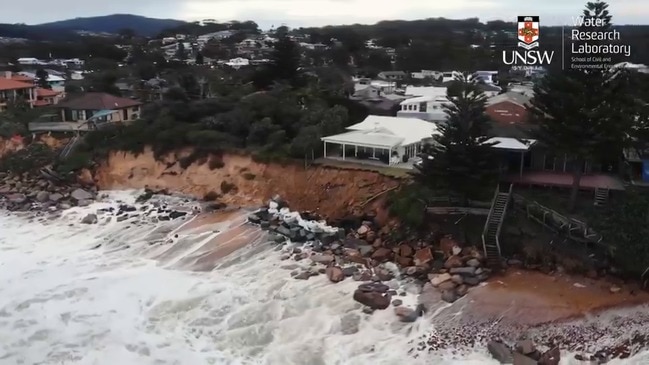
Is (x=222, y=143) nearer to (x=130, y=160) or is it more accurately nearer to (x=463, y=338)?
(x=130, y=160)

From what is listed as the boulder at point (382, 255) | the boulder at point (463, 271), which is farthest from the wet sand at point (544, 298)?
the boulder at point (382, 255)

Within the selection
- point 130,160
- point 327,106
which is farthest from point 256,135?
point 130,160

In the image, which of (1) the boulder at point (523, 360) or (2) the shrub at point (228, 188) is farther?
(2) the shrub at point (228, 188)

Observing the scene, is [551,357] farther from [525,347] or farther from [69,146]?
[69,146]

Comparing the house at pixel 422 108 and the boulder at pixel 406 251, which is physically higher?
the house at pixel 422 108

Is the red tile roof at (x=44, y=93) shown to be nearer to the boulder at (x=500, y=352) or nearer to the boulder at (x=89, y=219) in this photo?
the boulder at (x=89, y=219)

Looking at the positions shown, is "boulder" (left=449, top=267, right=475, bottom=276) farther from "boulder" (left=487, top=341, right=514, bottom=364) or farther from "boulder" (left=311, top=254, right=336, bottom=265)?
"boulder" (left=311, top=254, right=336, bottom=265)
